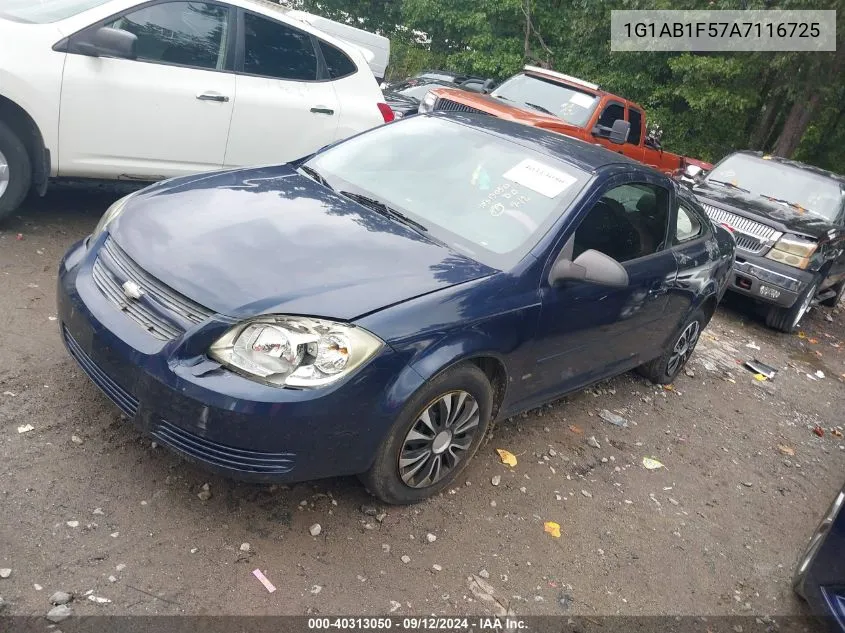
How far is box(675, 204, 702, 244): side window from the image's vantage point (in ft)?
15.8

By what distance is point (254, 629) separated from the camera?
2.60m

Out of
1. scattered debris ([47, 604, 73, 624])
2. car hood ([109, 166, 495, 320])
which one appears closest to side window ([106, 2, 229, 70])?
car hood ([109, 166, 495, 320])

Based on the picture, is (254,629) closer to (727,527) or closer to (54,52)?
(727,527)

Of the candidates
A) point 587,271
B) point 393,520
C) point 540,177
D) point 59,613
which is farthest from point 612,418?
point 59,613

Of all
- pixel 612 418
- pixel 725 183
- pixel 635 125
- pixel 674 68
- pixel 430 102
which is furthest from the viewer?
pixel 674 68

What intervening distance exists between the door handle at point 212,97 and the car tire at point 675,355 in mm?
3812

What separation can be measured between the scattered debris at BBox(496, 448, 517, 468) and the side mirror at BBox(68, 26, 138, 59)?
352 centimetres

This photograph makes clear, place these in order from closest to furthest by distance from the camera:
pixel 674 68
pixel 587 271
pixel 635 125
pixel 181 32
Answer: pixel 587 271 → pixel 181 32 → pixel 635 125 → pixel 674 68

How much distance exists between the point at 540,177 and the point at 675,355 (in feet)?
7.62

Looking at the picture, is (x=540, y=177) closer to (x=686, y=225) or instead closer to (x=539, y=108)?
(x=686, y=225)

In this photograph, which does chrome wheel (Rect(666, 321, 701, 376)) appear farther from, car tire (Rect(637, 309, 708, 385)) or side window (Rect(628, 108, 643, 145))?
side window (Rect(628, 108, 643, 145))

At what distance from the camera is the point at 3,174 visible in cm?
487

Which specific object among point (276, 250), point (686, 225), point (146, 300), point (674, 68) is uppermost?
point (674, 68)

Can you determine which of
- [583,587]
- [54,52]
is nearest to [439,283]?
[583,587]
